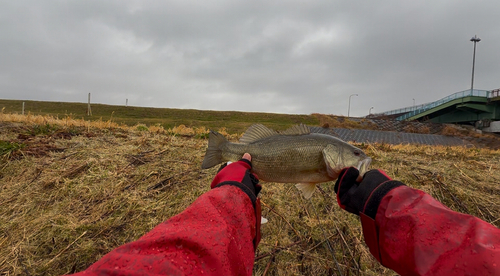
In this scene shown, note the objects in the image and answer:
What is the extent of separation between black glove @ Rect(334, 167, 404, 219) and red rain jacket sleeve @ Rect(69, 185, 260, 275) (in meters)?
0.92

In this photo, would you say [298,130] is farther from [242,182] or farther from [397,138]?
[397,138]

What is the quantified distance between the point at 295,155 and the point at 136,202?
9.66 feet

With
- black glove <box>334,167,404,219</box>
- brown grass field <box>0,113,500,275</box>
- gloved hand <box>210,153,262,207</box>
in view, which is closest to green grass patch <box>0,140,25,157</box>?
brown grass field <box>0,113,500,275</box>

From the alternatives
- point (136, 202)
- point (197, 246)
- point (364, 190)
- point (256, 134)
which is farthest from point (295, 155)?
point (136, 202)

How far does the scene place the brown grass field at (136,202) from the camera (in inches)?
128

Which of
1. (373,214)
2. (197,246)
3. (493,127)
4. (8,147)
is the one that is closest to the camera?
(197,246)

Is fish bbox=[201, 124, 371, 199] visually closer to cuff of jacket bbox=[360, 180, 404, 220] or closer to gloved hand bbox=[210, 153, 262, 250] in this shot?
gloved hand bbox=[210, 153, 262, 250]

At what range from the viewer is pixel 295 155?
9.02ft

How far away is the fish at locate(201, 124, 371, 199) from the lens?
2.60 m

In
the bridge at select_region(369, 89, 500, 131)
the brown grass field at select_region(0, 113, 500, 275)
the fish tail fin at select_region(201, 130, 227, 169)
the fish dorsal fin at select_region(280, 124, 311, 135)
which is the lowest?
the brown grass field at select_region(0, 113, 500, 275)

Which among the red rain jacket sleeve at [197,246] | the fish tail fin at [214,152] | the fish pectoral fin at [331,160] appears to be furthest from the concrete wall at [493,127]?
the red rain jacket sleeve at [197,246]

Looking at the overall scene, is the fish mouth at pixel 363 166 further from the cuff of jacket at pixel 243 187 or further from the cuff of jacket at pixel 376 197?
the cuff of jacket at pixel 243 187

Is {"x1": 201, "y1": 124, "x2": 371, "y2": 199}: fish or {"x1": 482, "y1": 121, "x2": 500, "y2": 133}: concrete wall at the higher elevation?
{"x1": 482, "y1": 121, "x2": 500, "y2": 133}: concrete wall

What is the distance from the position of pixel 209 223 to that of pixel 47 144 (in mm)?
6468
